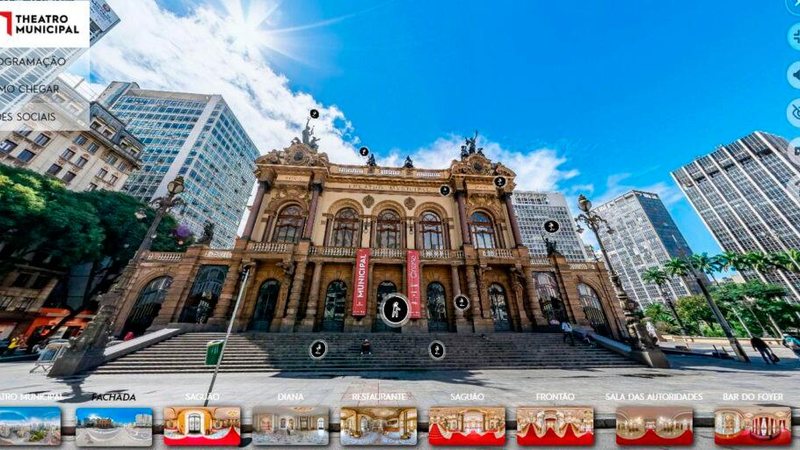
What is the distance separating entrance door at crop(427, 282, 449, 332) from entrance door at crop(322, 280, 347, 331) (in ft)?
18.3

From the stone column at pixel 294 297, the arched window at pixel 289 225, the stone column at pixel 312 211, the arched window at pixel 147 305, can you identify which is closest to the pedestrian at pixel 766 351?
the stone column at pixel 294 297

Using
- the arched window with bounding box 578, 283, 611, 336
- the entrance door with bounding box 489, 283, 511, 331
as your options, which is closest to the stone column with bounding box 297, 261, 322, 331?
the entrance door with bounding box 489, 283, 511, 331

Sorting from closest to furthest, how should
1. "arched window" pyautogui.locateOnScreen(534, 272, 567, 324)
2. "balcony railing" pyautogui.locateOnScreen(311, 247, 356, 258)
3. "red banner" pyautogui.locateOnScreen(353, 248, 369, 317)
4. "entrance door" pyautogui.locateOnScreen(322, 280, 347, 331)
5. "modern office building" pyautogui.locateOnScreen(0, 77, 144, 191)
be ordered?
1. "red banner" pyautogui.locateOnScreen(353, 248, 369, 317)
2. "entrance door" pyautogui.locateOnScreen(322, 280, 347, 331)
3. "arched window" pyautogui.locateOnScreen(534, 272, 567, 324)
4. "balcony railing" pyautogui.locateOnScreen(311, 247, 356, 258)
5. "modern office building" pyautogui.locateOnScreen(0, 77, 144, 191)

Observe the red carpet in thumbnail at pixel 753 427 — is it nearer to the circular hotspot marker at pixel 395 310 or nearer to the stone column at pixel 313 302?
the circular hotspot marker at pixel 395 310

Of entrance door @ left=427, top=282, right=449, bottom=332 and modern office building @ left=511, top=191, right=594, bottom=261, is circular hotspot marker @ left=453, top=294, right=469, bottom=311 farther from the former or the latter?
modern office building @ left=511, top=191, right=594, bottom=261

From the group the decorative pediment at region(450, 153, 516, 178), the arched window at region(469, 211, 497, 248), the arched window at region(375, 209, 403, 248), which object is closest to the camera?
the arched window at region(375, 209, 403, 248)

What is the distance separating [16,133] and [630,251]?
129252 millimetres

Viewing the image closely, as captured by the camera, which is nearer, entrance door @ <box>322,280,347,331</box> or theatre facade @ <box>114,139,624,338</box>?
theatre facade @ <box>114,139,624,338</box>

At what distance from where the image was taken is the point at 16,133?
77.8ft

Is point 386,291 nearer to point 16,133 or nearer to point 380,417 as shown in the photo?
point 380,417

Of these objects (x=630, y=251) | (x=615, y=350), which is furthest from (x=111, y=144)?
(x=630, y=251)

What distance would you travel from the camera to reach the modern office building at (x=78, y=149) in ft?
79.9

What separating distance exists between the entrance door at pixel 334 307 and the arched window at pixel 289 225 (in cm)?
455

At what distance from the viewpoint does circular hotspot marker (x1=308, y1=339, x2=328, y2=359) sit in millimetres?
11238
